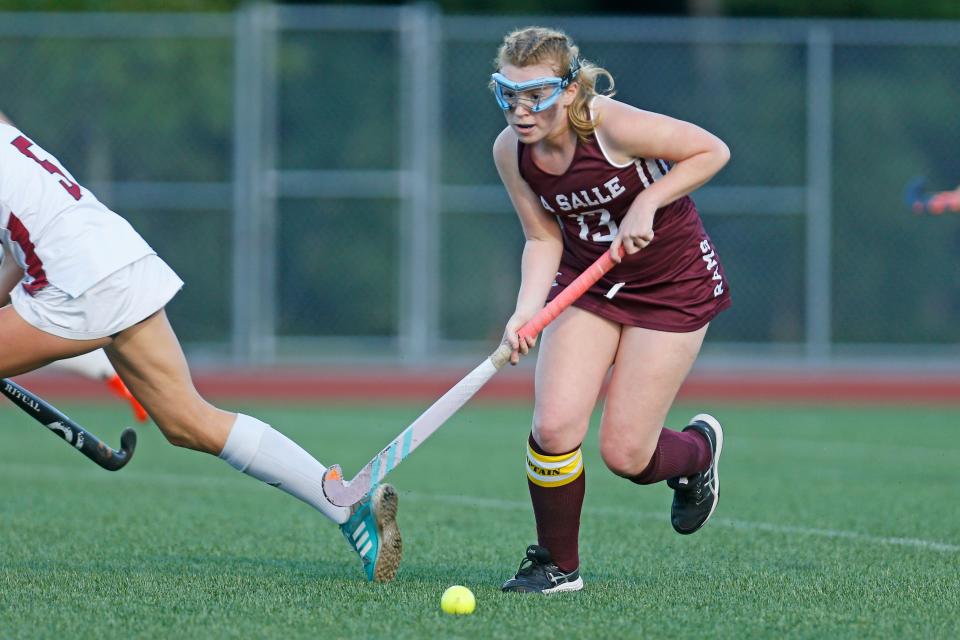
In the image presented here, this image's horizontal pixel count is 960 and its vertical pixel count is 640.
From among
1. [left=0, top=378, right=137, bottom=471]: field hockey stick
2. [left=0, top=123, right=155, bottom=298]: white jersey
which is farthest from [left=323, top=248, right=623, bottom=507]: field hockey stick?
[left=0, top=378, right=137, bottom=471]: field hockey stick

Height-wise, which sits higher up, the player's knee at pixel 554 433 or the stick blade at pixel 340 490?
the player's knee at pixel 554 433

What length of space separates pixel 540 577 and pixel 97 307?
58.8 inches

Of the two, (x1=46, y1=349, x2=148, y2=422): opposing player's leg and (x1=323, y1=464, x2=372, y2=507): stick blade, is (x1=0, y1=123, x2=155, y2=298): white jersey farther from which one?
(x1=46, y1=349, x2=148, y2=422): opposing player's leg

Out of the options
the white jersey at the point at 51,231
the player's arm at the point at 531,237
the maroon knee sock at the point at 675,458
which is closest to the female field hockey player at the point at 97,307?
the white jersey at the point at 51,231

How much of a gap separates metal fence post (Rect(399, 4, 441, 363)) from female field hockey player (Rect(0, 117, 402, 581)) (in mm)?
7987

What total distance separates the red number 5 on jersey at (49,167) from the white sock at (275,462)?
2.69 feet

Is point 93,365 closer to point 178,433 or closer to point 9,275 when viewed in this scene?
point 9,275

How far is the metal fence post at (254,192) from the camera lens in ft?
40.4

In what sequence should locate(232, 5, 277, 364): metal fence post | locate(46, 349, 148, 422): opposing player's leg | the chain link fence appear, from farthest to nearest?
the chain link fence, locate(232, 5, 277, 364): metal fence post, locate(46, 349, 148, 422): opposing player's leg

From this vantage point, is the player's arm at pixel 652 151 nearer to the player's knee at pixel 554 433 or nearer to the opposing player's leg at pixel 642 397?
the opposing player's leg at pixel 642 397

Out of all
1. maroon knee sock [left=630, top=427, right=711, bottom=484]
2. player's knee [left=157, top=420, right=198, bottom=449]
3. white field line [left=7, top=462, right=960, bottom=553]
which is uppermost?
player's knee [left=157, top=420, right=198, bottom=449]

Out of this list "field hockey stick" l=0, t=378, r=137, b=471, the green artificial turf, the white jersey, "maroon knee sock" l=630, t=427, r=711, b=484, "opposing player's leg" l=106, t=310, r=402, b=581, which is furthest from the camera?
"field hockey stick" l=0, t=378, r=137, b=471

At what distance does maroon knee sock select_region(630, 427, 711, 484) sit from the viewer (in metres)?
4.73

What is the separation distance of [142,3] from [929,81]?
8319mm
